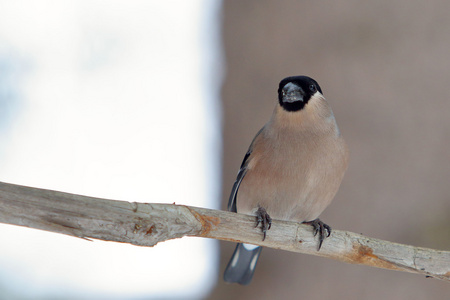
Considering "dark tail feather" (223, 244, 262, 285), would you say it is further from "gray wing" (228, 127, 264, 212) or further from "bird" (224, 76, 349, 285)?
"bird" (224, 76, 349, 285)

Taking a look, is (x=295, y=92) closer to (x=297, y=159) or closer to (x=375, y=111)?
(x=297, y=159)

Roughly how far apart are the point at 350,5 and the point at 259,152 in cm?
127

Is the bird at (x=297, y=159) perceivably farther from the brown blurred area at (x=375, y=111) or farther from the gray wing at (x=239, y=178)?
the brown blurred area at (x=375, y=111)

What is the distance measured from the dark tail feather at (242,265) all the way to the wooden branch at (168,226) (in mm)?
1043

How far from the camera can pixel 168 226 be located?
6.44 ft

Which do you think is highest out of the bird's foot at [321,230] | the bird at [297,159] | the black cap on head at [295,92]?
the black cap on head at [295,92]

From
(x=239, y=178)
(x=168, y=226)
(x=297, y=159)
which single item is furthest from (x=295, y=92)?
(x=168, y=226)

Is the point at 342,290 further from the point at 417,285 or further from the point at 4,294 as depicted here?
the point at 4,294

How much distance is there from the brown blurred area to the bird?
1.31ft

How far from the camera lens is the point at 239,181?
3359 millimetres

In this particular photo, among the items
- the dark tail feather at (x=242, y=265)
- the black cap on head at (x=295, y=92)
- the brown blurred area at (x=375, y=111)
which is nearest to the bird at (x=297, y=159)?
the black cap on head at (x=295, y=92)

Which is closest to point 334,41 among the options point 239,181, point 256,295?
point 239,181

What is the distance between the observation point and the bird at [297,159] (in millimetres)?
3047

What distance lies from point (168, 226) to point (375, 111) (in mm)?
2102
